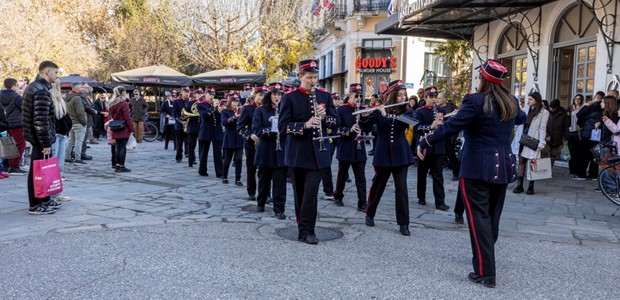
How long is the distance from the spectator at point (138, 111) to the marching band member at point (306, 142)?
43.8 ft

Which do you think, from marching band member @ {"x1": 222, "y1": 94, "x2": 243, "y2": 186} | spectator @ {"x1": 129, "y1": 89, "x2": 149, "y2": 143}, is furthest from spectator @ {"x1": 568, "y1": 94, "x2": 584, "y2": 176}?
spectator @ {"x1": 129, "y1": 89, "x2": 149, "y2": 143}

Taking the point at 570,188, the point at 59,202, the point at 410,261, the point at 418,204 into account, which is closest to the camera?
the point at 410,261

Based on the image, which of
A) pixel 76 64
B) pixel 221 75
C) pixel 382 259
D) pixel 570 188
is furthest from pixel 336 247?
pixel 76 64

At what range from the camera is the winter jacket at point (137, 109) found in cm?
1821

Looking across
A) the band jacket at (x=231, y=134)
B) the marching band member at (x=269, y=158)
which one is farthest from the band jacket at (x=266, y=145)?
the band jacket at (x=231, y=134)

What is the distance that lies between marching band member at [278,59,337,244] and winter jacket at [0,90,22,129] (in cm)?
710

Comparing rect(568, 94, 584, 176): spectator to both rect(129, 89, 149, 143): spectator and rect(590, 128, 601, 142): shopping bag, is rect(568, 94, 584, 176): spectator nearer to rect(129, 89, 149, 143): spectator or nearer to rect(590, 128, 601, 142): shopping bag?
rect(590, 128, 601, 142): shopping bag

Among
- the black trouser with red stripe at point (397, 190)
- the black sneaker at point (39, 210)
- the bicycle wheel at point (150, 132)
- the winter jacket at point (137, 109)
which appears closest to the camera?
the black trouser with red stripe at point (397, 190)

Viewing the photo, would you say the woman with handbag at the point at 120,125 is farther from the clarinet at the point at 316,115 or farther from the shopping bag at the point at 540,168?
the shopping bag at the point at 540,168

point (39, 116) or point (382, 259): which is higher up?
point (39, 116)

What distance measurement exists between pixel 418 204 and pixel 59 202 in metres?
5.29

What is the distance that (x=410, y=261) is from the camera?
5.16 metres

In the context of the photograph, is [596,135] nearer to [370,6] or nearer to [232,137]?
[232,137]

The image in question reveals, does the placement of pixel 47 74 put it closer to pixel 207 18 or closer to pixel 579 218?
pixel 579 218
